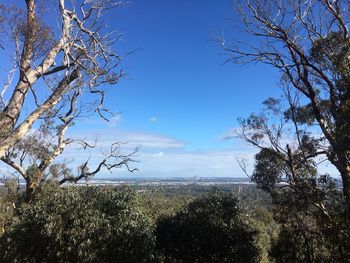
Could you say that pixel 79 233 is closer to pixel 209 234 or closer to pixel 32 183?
pixel 209 234

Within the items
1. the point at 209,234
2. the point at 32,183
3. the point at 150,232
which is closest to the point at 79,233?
the point at 150,232

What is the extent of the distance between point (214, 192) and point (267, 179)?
6.16 feet

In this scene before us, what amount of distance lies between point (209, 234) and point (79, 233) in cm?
451

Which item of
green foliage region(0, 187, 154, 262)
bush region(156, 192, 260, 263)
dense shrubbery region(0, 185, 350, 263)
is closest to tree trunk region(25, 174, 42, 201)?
dense shrubbery region(0, 185, 350, 263)

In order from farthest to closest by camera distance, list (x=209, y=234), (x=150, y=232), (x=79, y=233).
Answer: (x=209, y=234)
(x=150, y=232)
(x=79, y=233)

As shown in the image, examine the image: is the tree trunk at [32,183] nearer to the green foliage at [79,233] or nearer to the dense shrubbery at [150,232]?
the dense shrubbery at [150,232]

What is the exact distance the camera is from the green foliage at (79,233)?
11.1m

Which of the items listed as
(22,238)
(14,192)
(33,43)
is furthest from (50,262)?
(14,192)

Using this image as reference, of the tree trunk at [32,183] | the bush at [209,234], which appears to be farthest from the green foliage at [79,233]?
the tree trunk at [32,183]

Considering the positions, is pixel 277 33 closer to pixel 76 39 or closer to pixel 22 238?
pixel 76 39

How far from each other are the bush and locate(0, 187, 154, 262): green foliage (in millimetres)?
2329

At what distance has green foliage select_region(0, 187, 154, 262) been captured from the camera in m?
11.1

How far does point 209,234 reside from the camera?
13.8 meters

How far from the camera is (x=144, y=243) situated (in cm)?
1178
